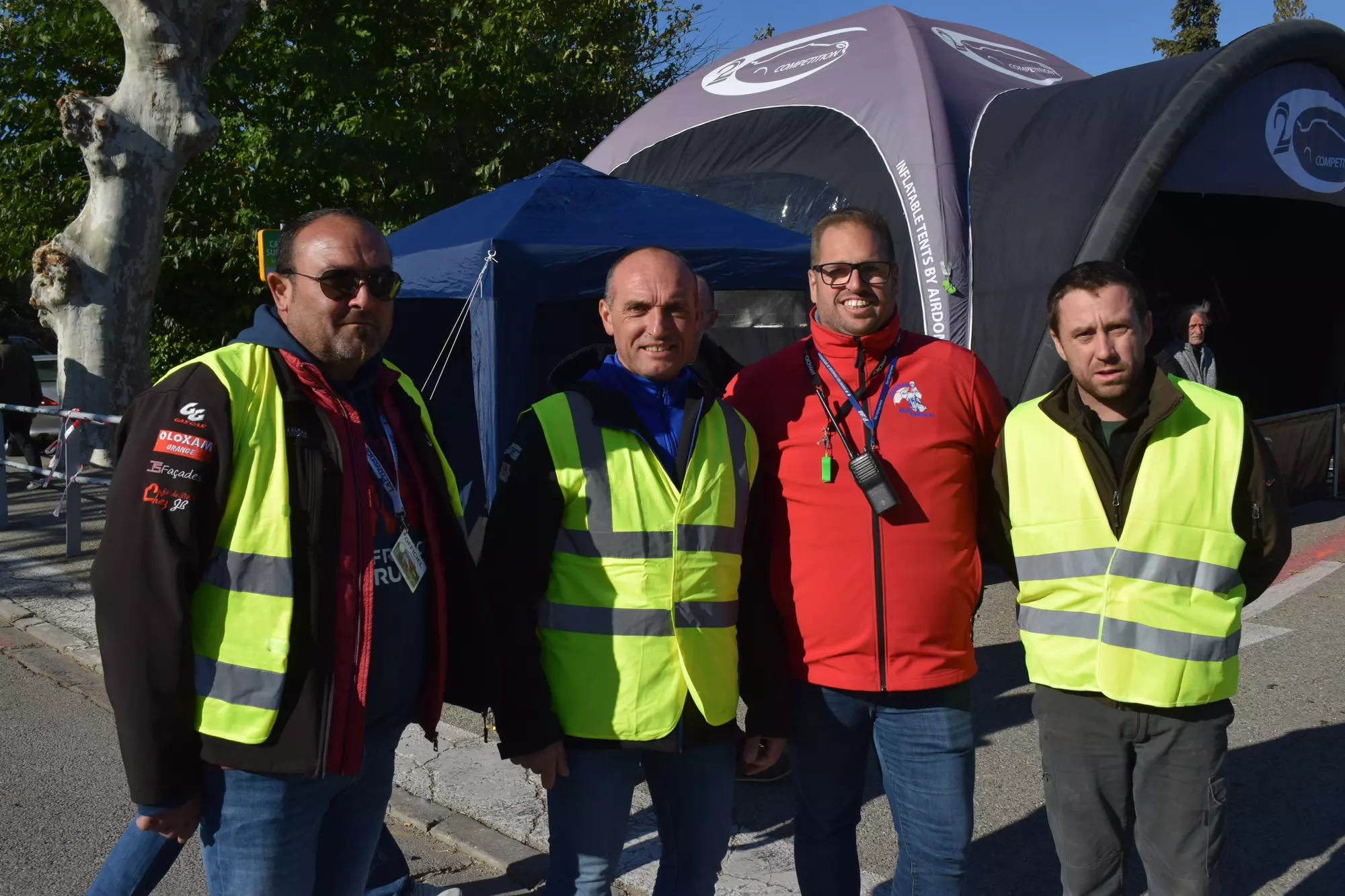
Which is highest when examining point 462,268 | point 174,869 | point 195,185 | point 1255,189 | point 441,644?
point 195,185

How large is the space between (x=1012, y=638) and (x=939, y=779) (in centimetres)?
392

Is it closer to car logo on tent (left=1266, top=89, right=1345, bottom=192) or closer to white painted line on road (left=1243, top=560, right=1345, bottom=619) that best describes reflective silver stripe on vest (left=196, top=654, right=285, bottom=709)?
white painted line on road (left=1243, top=560, right=1345, bottom=619)

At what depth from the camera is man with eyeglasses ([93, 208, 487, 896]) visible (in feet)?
6.20

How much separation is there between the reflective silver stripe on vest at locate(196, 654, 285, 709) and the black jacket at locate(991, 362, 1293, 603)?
1752 mm

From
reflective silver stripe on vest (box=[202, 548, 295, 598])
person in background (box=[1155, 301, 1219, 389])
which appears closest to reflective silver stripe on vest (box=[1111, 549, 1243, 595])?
reflective silver stripe on vest (box=[202, 548, 295, 598])

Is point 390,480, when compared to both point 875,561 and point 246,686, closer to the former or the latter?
point 246,686

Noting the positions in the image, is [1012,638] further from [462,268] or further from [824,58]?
[824,58]

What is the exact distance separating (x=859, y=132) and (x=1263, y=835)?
5642 mm

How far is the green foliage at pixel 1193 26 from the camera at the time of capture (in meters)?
36.5

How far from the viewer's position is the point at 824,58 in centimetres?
893

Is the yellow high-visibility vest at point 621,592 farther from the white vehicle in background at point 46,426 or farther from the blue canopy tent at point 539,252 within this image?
the white vehicle in background at point 46,426

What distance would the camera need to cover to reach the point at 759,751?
2.56 metres

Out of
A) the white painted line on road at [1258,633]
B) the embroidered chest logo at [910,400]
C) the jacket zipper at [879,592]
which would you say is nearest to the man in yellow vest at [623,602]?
the jacket zipper at [879,592]

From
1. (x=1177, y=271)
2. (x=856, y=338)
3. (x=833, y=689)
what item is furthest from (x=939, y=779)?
(x=1177, y=271)
